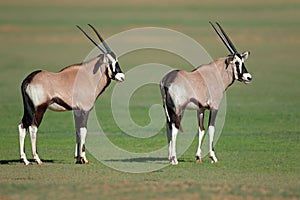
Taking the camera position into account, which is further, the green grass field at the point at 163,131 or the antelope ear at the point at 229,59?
the antelope ear at the point at 229,59

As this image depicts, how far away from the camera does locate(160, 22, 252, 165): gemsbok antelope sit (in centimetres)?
2041

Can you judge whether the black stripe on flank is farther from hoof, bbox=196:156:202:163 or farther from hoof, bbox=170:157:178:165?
hoof, bbox=196:156:202:163

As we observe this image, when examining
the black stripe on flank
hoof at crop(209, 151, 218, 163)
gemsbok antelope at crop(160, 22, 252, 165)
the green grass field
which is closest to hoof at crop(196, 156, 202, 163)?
gemsbok antelope at crop(160, 22, 252, 165)

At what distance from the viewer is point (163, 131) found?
27969 millimetres

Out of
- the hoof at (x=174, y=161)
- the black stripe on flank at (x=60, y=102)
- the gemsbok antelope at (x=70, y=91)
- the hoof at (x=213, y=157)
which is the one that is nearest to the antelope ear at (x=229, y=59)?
the hoof at (x=213, y=157)

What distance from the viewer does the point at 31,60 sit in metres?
61.4

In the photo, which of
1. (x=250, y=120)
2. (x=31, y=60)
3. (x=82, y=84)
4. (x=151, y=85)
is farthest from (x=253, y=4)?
(x=82, y=84)

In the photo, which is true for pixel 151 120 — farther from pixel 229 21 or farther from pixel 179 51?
pixel 229 21

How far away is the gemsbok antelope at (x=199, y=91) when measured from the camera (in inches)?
803

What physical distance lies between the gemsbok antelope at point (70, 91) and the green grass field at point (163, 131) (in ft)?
2.38

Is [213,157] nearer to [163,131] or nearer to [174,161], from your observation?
[174,161]

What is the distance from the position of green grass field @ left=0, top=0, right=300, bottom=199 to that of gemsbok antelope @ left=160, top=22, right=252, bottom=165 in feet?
2.48

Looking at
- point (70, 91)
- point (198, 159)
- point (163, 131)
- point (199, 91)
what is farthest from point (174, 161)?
point (163, 131)

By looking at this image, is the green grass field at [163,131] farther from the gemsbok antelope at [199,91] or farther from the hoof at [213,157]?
the gemsbok antelope at [199,91]
